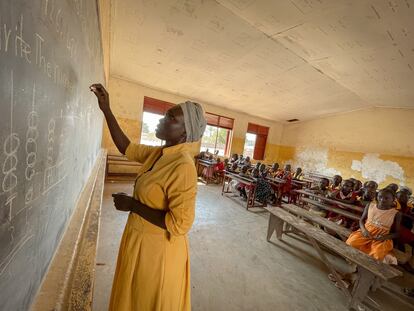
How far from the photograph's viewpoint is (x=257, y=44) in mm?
4488

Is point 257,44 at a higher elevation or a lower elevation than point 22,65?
higher

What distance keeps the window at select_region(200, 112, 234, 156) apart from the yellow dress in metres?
8.09

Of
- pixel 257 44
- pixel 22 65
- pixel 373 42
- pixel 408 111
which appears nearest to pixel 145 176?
pixel 22 65

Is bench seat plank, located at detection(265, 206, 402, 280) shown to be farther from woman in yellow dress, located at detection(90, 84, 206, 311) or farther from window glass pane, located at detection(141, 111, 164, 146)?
window glass pane, located at detection(141, 111, 164, 146)

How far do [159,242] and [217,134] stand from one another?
8888mm

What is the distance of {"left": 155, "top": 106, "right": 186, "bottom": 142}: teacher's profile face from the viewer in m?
1.15

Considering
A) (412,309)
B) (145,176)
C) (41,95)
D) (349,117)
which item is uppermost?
(349,117)

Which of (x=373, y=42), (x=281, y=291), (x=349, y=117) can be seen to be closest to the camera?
(x=281, y=291)

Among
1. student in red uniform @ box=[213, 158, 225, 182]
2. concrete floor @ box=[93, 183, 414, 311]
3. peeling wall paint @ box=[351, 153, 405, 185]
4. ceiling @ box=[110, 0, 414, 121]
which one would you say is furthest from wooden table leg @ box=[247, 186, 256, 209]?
peeling wall paint @ box=[351, 153, 405, 185]

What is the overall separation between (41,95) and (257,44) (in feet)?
15.8

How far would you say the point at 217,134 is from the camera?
9812 millimetres

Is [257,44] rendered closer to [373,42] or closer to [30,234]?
[373,42]

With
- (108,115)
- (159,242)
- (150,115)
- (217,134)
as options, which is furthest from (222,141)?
(159,242)

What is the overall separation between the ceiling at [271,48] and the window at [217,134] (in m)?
2.01
